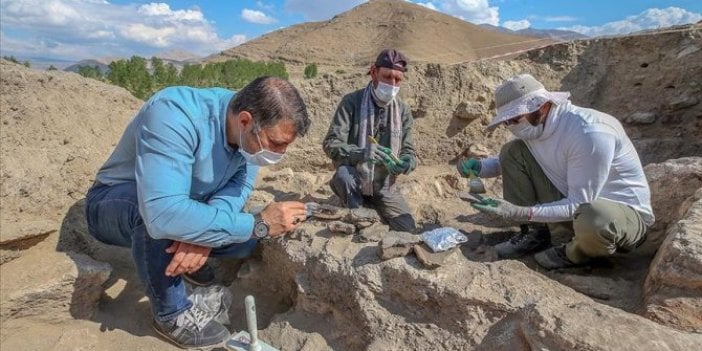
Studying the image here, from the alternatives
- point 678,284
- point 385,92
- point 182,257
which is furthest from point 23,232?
point 678,284

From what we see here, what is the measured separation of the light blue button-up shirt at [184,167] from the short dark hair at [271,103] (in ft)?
0.66

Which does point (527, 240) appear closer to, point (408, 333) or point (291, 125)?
point (408, 333)

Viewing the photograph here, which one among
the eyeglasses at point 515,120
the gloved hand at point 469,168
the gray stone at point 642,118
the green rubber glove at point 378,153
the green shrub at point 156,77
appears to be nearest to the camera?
the eyeglasses at point 515,120

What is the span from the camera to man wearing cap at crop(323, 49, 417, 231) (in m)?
3.16

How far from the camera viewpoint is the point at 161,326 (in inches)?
84.7

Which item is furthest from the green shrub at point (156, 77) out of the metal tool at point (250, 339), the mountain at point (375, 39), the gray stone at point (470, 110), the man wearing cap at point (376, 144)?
the mountain at point (375, 39)

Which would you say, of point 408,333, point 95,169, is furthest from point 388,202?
point 95,169

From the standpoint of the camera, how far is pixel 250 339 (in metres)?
1.83

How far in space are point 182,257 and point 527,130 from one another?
1.91 meters

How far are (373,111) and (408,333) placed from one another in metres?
1.77

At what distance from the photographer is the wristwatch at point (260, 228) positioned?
2.12m

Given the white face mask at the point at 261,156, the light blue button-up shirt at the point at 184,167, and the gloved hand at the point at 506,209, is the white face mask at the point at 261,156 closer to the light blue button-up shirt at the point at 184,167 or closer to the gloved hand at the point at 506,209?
the light blue button-up shirt at the point at 184,167

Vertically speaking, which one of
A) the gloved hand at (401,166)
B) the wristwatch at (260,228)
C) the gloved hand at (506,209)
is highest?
the gloved hand at (401,166)

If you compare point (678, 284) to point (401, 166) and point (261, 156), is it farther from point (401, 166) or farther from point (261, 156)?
point (261, 156)
